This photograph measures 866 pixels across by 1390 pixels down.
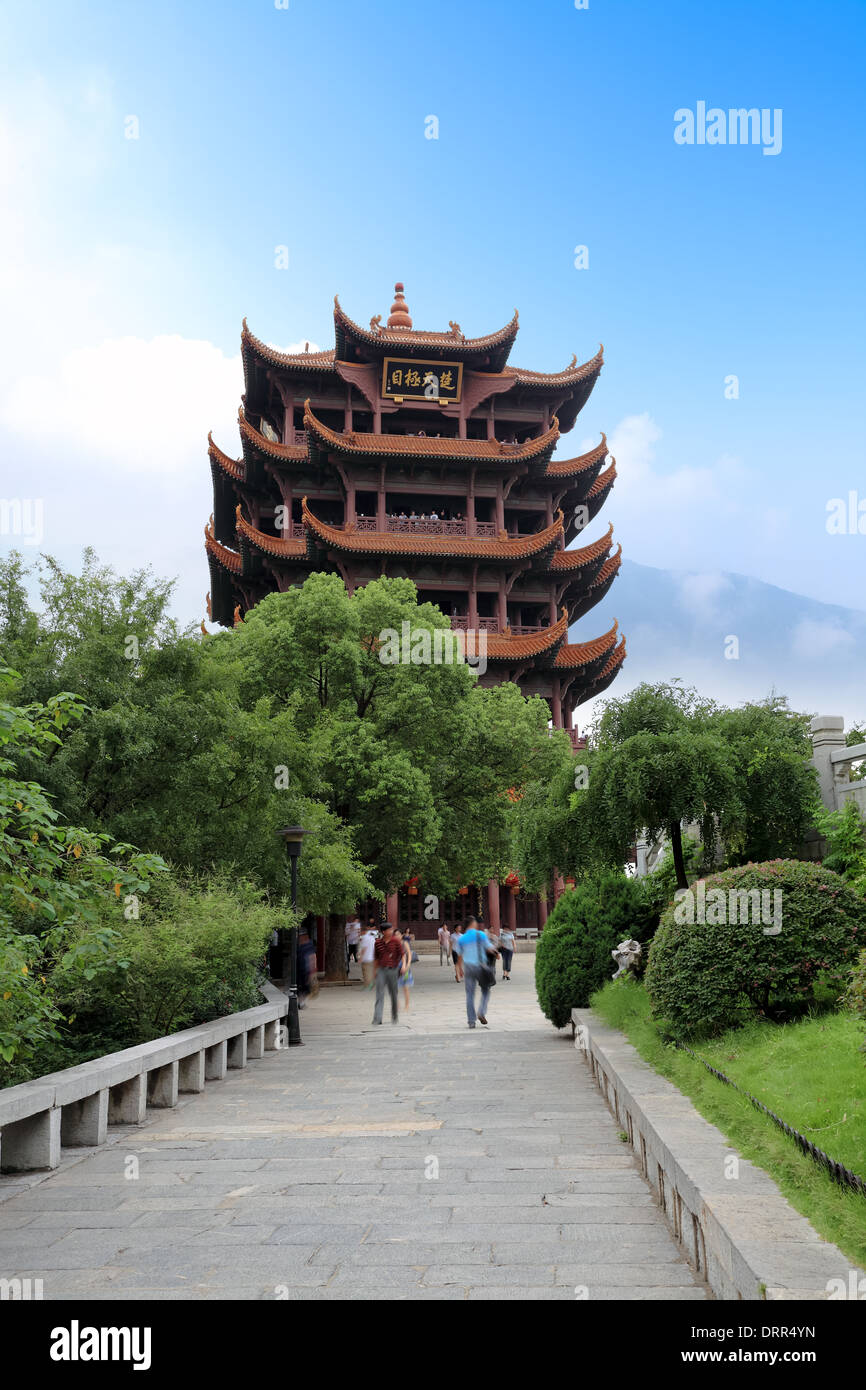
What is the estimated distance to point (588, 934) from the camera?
1334cm

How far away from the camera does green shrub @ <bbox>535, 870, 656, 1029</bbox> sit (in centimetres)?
1320

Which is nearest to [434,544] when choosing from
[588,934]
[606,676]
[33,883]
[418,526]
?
[418,526]

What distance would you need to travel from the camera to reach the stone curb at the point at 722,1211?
11.3 ft

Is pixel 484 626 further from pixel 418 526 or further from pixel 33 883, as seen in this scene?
pixel 33 883

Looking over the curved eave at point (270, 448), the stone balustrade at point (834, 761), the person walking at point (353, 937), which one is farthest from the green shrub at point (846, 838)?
the curved eave at point (270, 448)

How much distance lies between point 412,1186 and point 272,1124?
8.39ft

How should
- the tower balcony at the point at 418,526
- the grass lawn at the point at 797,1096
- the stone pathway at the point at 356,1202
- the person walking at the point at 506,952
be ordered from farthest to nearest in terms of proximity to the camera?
1. the tower balcony at the point at 418,526
2. the person walking at the point at 506,952
3. the stone pathway at the point at 356,1202
4. the grass lawn at the point at 797,1096

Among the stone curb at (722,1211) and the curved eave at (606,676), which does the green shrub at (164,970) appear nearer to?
the stone curb at (722,1211)

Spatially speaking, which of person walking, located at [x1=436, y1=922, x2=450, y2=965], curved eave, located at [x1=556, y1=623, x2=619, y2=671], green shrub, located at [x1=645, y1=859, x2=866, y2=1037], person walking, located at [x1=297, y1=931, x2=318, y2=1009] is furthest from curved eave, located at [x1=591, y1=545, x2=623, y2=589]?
green shrub, located at [x1=645, y1=859, x2=866, y2=1037]

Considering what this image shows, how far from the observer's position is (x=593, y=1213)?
5.64 meters

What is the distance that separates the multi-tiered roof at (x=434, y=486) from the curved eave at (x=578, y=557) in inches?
2.8

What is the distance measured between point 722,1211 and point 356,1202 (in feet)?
8.23

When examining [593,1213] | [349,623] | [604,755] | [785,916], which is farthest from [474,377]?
[593,1213]
